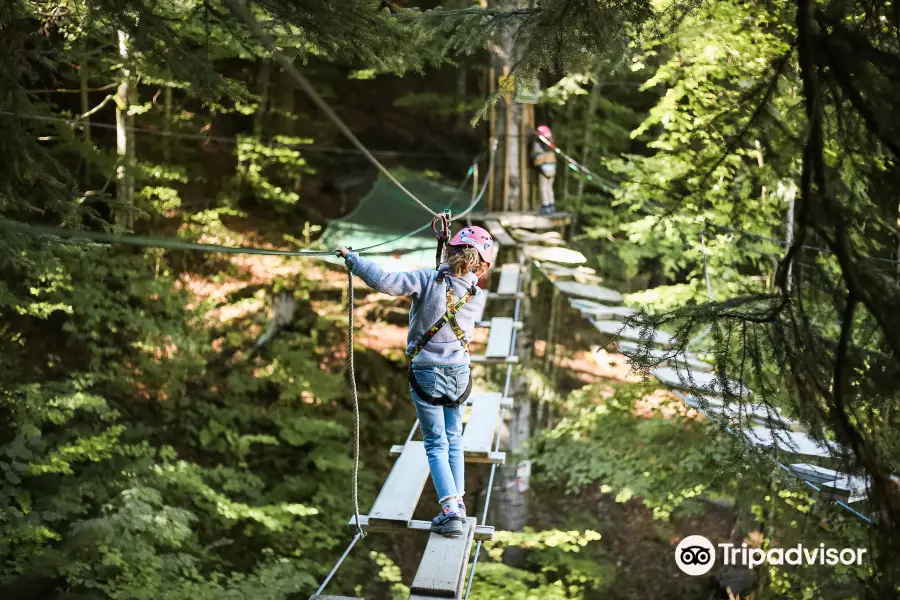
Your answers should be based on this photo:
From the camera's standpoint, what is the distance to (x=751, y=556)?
16.1 feet

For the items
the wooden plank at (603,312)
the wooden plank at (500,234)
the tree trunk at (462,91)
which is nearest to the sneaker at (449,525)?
the wooden plank at (603,312)

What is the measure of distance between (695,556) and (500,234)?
2.78m

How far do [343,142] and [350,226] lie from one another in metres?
3.47

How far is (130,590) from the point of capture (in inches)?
152

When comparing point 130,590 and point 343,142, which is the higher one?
point 343,142

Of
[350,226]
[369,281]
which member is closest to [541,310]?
[350,226]

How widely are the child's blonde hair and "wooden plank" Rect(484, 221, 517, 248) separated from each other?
2795 mm

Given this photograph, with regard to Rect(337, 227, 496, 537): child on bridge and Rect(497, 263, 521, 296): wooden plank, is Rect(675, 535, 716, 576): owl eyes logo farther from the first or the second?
Rect(337, 227, 496, 537): child on bridge

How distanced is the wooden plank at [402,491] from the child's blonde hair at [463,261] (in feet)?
2.52

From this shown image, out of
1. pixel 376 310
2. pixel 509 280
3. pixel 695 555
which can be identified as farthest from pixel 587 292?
pixel 376 310

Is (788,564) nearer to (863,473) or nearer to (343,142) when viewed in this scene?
(863,473)

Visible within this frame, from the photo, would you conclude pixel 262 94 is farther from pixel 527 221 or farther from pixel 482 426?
pixel 482 426

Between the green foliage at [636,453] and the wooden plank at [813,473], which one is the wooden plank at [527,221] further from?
the wooden plank at [813,473]

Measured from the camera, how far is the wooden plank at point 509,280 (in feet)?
15.5
